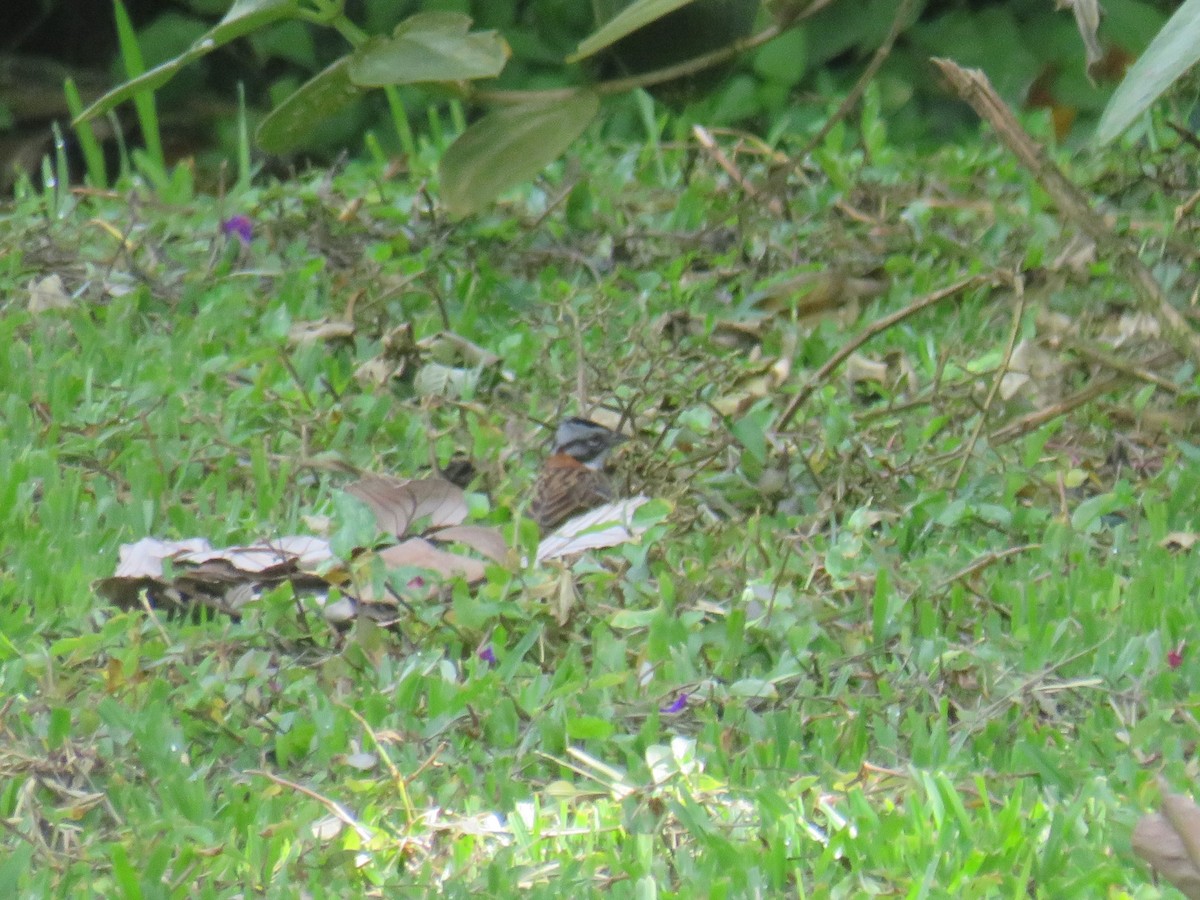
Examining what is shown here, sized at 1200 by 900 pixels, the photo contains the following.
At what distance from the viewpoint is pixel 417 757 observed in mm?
2057

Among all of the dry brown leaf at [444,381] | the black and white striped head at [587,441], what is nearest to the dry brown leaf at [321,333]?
the dry brown leaf at [444,381]

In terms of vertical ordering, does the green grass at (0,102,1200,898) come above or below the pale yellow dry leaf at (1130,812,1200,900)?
below

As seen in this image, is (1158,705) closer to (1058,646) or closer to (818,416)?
(1058,646)

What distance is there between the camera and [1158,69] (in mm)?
1923

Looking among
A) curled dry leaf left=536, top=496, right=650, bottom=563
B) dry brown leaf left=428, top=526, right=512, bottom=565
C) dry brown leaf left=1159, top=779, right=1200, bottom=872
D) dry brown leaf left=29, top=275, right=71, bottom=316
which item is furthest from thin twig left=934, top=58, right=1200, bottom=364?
dry brown leaf left=29, top=275, right=71, bottom=316

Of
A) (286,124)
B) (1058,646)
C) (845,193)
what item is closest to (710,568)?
(1058,646)

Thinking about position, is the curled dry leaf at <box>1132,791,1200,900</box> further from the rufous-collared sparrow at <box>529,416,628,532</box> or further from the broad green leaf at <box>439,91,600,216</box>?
the broad green leaf at <box>439,91,600,216</box>

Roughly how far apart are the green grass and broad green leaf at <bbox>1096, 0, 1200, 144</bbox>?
675mm

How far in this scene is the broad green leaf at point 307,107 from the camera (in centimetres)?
326

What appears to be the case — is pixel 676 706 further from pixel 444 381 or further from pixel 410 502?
pixel 444 381

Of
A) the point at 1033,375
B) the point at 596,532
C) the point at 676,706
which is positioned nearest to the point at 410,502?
the point at 596,532

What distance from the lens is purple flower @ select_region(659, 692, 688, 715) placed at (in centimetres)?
216

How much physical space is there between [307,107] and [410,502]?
915 millimetres

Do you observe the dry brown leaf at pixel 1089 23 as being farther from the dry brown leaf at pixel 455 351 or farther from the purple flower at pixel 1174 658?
the dry brown leaf at pixel 455 351
